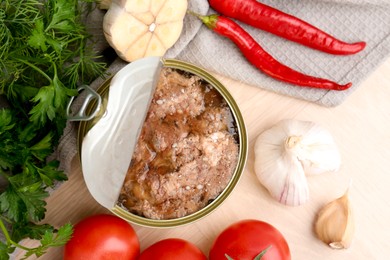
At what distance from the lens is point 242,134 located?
1.32 meters

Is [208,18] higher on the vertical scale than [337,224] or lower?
higher

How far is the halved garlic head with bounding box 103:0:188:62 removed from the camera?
1.24 metres

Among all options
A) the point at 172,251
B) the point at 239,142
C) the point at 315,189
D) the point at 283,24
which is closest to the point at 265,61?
the point at 283,24

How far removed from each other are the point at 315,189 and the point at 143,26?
1.70ft

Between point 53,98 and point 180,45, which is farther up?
point 180,45

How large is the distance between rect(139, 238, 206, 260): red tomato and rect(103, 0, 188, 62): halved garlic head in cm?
39

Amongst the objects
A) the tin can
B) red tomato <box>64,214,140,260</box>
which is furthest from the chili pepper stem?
red tomato <box>64,214,140,260</box>

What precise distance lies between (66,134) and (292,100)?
50cm

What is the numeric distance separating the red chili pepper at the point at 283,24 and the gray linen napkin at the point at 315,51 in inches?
1.0

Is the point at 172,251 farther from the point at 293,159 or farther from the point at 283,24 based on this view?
the point at 283,24

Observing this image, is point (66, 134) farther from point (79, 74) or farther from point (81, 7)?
point (81, 7)

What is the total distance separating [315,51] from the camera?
141cm

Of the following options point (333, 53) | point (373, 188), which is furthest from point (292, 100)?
point (373, 188)

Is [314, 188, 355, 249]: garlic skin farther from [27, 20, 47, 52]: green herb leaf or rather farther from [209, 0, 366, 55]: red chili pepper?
[27, 20, 47, 52]: green herb leaf
